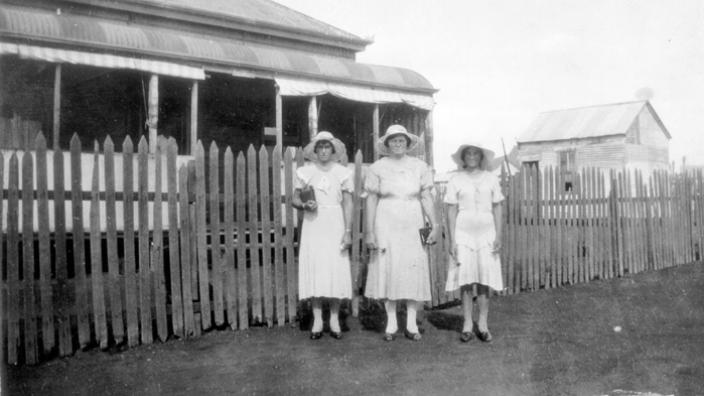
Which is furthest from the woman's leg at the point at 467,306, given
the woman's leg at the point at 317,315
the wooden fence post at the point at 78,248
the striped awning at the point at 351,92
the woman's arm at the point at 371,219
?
the striped awning at the point at 351,92

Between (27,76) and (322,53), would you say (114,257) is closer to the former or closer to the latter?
(27,76)

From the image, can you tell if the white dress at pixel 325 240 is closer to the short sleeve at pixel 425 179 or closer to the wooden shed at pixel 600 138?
the short sleeve at pixel 425 179

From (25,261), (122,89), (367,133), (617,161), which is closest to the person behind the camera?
(25,261)

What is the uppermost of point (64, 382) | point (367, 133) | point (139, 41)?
point (139, 41)

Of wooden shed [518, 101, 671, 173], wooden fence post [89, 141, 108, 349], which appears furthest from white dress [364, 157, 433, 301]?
wooden shed [518, 101, 671, 173]

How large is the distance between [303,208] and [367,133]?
9329 mm

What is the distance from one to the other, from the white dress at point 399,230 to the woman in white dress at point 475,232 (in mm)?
283

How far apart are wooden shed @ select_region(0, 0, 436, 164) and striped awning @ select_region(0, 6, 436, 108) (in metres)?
0.02

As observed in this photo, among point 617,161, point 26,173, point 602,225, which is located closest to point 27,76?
point 26,173

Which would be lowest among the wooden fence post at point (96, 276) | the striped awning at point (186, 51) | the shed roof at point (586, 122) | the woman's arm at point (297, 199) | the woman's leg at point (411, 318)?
the woman's leg at point (411, 318)

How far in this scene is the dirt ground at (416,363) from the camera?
415 centimetres

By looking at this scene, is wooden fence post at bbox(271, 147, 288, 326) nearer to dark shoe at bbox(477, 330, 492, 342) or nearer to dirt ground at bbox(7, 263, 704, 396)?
dirt ground at bbox(7, 263, 704, 396)

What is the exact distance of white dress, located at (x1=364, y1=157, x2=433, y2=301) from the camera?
17.9 ft

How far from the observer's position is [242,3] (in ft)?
54.7
